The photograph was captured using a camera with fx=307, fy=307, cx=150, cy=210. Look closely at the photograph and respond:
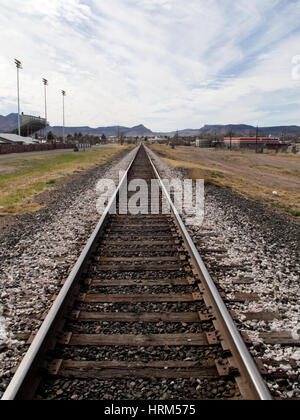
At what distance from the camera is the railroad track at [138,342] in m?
2.34

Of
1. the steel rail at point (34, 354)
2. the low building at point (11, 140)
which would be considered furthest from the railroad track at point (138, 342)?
the low building at point (11, 140)

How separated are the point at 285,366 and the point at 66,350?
1918 mm

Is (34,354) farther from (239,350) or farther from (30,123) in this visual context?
(30,123)

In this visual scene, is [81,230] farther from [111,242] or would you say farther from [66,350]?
[66,350]

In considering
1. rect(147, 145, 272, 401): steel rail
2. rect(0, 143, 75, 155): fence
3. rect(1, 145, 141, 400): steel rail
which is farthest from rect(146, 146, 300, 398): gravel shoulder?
rect(0, 143, 75, 155): fence

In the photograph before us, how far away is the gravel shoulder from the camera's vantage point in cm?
283

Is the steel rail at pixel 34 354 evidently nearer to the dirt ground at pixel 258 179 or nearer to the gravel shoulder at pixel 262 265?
the gravel shoulder at pixel 262 265

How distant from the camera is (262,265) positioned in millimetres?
4750

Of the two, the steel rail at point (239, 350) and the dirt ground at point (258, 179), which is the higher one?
the dirt ground at point (258, 179)

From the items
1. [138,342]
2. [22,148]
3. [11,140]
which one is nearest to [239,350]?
[138,342]

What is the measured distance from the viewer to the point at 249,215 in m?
8.02

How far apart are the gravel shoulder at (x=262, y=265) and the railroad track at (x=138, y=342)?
304 millimetres

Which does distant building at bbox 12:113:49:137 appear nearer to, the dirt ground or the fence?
the fence
